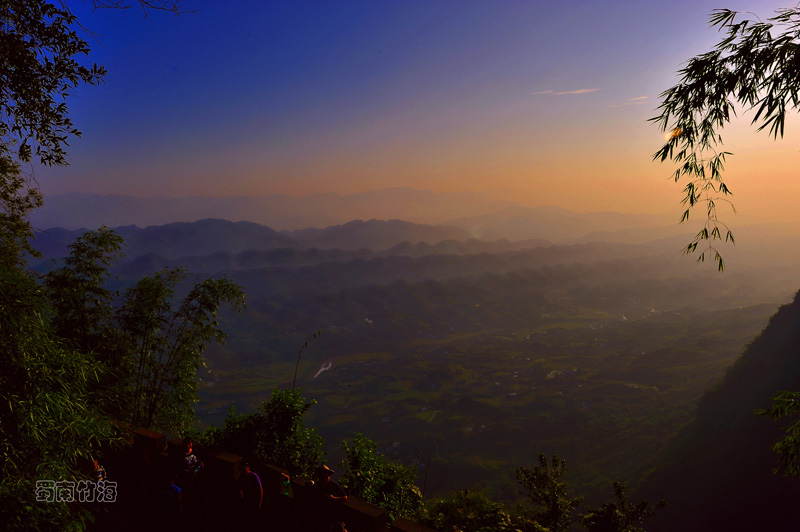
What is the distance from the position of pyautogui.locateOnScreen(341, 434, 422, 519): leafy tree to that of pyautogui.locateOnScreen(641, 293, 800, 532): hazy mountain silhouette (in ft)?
178

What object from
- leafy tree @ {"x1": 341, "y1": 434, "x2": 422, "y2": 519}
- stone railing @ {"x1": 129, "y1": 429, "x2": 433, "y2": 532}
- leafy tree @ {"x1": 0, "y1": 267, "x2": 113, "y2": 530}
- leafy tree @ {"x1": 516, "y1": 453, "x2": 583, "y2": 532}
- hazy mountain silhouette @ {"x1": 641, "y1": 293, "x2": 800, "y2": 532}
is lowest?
hazy mountain silhouette @ {"x1": 641, "y1": 293, "x2": 800, "y2": 532}

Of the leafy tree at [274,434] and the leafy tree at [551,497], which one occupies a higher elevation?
the leafy tree at [274,434]

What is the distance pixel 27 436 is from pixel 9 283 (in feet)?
7.63

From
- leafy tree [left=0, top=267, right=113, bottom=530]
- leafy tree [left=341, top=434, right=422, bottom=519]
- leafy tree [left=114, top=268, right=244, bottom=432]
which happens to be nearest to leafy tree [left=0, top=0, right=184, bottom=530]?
leafy tree [left=0, top=267, right=113, bottom=530]

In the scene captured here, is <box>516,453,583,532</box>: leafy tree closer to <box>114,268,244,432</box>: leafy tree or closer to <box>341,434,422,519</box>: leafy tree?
<box>341,434,422,519</box>: leafy tree

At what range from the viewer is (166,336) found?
57.8ft

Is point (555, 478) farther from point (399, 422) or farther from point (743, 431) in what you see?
point (399, 422)

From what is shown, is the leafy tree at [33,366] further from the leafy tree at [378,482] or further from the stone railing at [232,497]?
the leafy tree at [378,482]

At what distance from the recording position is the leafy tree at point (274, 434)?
35.0 ft

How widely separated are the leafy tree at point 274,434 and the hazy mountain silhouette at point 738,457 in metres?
57.7

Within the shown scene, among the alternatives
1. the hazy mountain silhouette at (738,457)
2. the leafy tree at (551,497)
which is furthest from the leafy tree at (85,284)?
the hazy mountain silhouette at (738,457)

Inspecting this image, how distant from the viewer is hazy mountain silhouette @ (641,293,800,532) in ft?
177

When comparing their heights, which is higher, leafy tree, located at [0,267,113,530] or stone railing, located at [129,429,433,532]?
leafy tree, located at [0,267,113,530]

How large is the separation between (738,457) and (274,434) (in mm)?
86702
